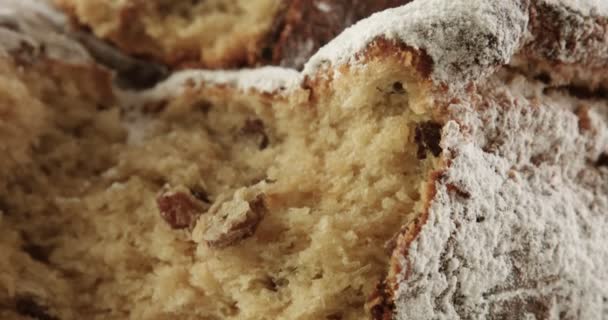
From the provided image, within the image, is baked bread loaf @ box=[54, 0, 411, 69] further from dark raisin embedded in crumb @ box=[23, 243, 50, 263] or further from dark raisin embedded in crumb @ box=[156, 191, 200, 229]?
dark raisin embedded in crumb @ box=[23, 243, 50, 263]

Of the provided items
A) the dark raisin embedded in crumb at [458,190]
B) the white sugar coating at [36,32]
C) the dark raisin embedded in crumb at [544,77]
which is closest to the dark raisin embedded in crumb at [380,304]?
the dark raisin embedded in crumb at [458,190]

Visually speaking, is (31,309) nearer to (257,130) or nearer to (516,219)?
(257,130)

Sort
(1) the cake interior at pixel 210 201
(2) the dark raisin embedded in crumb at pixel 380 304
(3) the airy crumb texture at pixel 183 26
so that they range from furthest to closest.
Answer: (3) the airy crumb texture at pixel 183 26, (1) the cake interior at pixel 210 201, (2) the dark raisin embedded in crumb at pixel 380 304

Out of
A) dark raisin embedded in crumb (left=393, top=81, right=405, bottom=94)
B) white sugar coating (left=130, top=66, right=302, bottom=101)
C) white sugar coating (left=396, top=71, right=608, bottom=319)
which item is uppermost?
white sugar coating (left=130, top=66, right=302, bottom=101)

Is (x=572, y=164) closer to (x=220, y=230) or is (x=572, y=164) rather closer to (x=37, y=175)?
(x=220, y=230)

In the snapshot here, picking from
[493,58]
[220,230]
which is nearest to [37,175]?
[220,230]

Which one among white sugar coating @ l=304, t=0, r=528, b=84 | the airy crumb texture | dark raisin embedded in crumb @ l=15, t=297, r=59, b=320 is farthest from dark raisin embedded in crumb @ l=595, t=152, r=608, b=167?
dark raisin embedded in crumb @ l=15, t=297, r=59, b=320

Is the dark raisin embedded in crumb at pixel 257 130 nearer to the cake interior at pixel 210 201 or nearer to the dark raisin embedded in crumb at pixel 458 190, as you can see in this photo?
the cake interior at pixel 210 201
